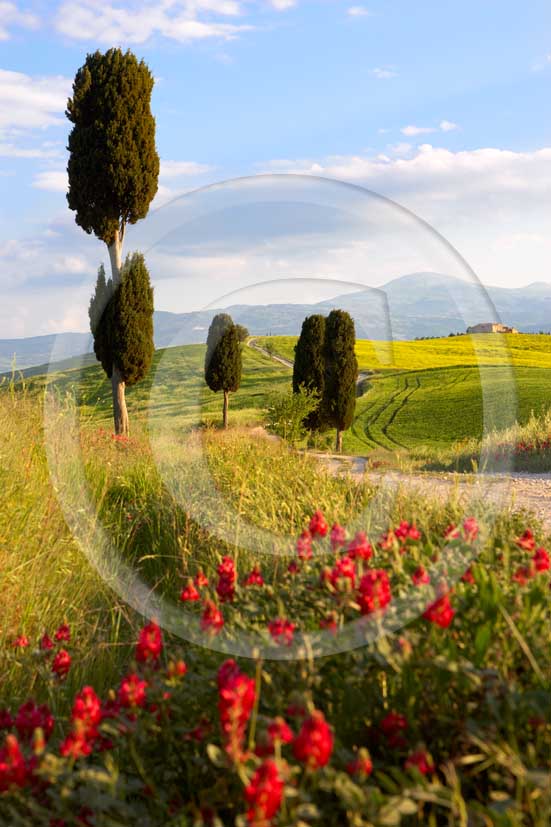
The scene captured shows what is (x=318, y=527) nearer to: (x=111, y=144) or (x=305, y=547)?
(x=305, y=547)

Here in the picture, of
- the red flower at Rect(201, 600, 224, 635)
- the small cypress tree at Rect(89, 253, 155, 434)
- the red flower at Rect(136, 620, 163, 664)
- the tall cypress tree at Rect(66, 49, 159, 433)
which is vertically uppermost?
the tall cypress tree at Rect(66, 49, 159, 433)

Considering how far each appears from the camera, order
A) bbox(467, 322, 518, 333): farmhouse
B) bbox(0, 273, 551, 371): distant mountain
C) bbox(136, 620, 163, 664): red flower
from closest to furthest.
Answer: bbox(136, 620, 163, 664): red flower < bbox(467, 322, 518, 333): farmhouse < bbox(0, 273, 551, 371): distant mountain

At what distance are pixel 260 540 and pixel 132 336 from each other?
1160cm

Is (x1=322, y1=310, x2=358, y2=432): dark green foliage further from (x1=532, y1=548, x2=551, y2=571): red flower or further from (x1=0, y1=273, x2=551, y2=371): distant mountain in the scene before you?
(x1=532, y1=548, x2=551, y2=571): red flower

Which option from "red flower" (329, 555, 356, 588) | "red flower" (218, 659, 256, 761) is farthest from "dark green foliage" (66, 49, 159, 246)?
"red flower" (218, 659, 256, 761)

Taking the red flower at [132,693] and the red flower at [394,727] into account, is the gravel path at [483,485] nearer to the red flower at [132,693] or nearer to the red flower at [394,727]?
the red flower at [394,727]

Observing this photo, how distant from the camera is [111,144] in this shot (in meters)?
16.6

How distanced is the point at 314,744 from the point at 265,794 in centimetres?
17

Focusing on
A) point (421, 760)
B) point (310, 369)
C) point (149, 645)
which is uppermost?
point (310, 369)

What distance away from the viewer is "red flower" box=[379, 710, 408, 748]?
2277 mm

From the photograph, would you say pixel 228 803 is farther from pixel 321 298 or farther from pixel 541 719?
pixel 321 298

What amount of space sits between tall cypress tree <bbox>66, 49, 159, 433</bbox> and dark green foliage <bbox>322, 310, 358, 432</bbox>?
15.8 ft

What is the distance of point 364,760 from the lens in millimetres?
1872

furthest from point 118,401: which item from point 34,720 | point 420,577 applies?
point 420,577
